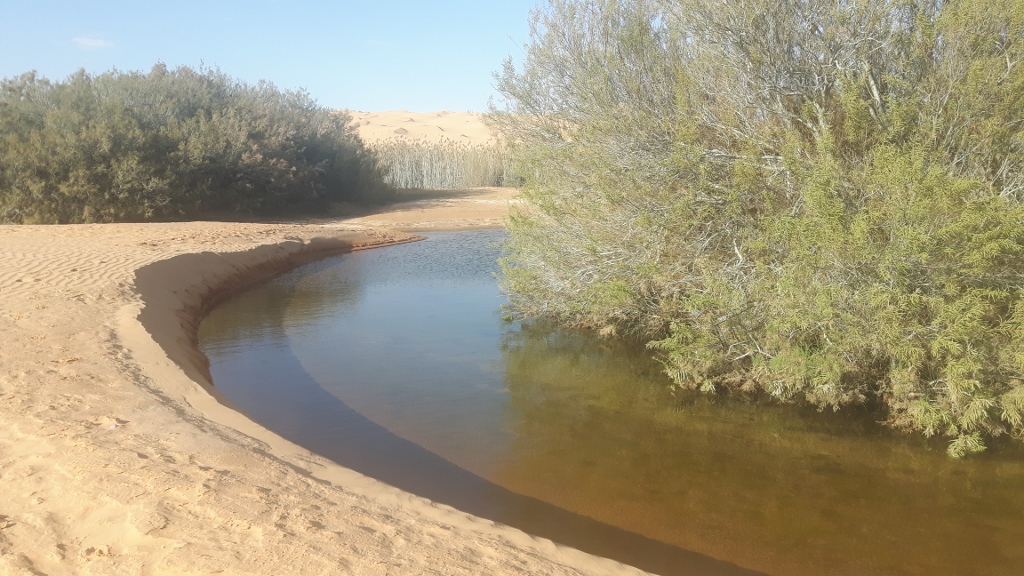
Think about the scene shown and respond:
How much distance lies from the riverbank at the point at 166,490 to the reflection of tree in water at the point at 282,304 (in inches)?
104

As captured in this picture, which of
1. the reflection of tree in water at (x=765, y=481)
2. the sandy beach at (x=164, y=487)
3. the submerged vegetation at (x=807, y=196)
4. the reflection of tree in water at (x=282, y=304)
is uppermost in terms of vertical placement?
the submerged vegetation at (x=807, y=196)

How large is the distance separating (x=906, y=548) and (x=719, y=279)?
10.1ft

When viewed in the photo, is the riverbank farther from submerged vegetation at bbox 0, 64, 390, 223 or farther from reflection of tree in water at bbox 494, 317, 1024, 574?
submerged vegetation at bbox 0, 64, 390, 223

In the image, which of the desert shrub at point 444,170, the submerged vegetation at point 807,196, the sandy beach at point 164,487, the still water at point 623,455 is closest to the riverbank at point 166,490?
the sandy beach at point 164,487

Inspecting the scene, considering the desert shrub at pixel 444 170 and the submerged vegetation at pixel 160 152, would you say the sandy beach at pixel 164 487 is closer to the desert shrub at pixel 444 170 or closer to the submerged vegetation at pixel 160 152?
the submerged vegetation at pixel 160 152

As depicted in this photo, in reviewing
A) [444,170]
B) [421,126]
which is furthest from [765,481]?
[421,126]

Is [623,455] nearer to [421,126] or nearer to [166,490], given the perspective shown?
[166,490]

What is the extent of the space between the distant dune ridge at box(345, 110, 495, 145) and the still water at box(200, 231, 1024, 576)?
60.2 meters

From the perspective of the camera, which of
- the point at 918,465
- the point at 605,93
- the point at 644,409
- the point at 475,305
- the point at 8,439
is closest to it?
the point at 8,439

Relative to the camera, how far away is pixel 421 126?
85.8 metres

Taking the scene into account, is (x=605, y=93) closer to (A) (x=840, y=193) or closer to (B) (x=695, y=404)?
(A) (x=840, y=193)

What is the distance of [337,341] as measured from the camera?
37.6 feet

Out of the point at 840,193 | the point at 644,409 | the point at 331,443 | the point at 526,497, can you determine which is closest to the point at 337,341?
the point at 331,443

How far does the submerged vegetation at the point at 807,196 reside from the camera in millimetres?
6488
